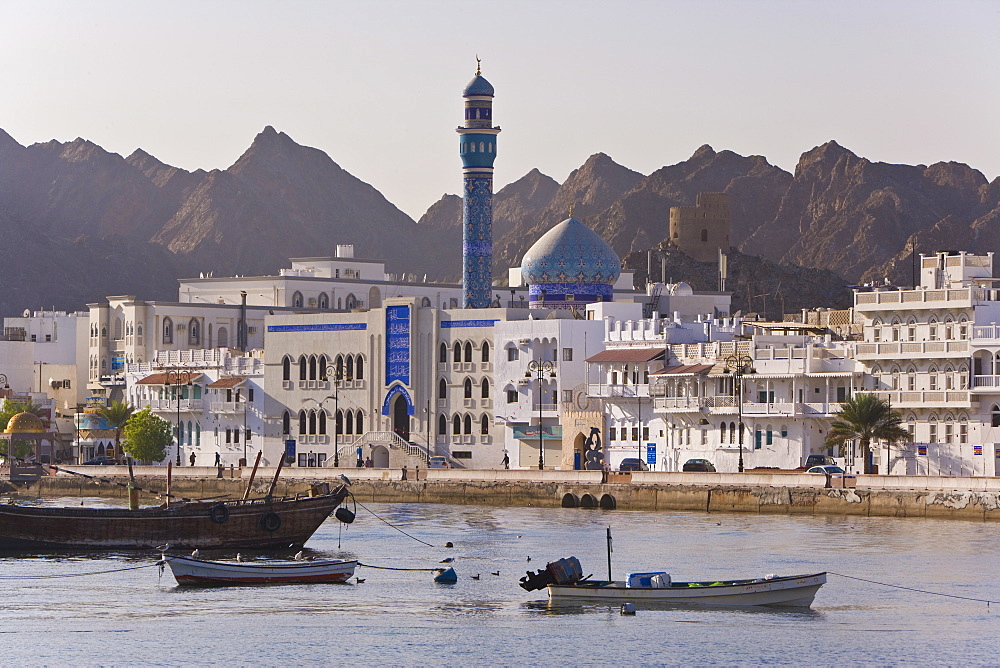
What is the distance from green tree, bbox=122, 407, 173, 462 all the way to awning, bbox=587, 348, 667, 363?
2673cm

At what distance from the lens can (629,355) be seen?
9781cm

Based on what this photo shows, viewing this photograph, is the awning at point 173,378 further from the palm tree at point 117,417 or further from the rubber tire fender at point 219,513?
the rubber tire fender at point 219,513

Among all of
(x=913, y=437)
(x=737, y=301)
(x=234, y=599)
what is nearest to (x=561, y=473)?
(x=913, y=437)

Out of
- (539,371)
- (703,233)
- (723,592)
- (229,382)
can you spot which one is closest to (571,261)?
(539,371)

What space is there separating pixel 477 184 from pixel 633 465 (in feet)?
78.6

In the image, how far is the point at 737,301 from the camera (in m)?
189

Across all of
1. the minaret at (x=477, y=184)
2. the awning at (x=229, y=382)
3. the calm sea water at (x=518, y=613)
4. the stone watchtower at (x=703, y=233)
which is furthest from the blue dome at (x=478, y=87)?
the stone watchtower at (x=703, y=233)

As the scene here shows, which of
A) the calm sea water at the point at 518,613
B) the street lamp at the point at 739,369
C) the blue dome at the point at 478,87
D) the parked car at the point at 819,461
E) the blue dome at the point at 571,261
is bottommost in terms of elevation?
the calm sea water at the point at 518,613

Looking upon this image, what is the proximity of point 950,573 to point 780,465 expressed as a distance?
30.3 m

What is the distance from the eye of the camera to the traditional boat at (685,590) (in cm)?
5125

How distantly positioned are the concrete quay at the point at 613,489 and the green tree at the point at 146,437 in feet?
12.7

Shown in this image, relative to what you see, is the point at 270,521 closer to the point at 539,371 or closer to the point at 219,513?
the point at 219,513

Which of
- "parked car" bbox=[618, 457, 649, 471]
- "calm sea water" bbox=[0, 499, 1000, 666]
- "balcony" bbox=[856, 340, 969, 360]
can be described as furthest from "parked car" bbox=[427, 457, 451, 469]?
"calm sea water" bbox=[0, 499, 1000, 666]

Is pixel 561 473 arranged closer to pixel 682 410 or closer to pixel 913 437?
pixel 682 410
